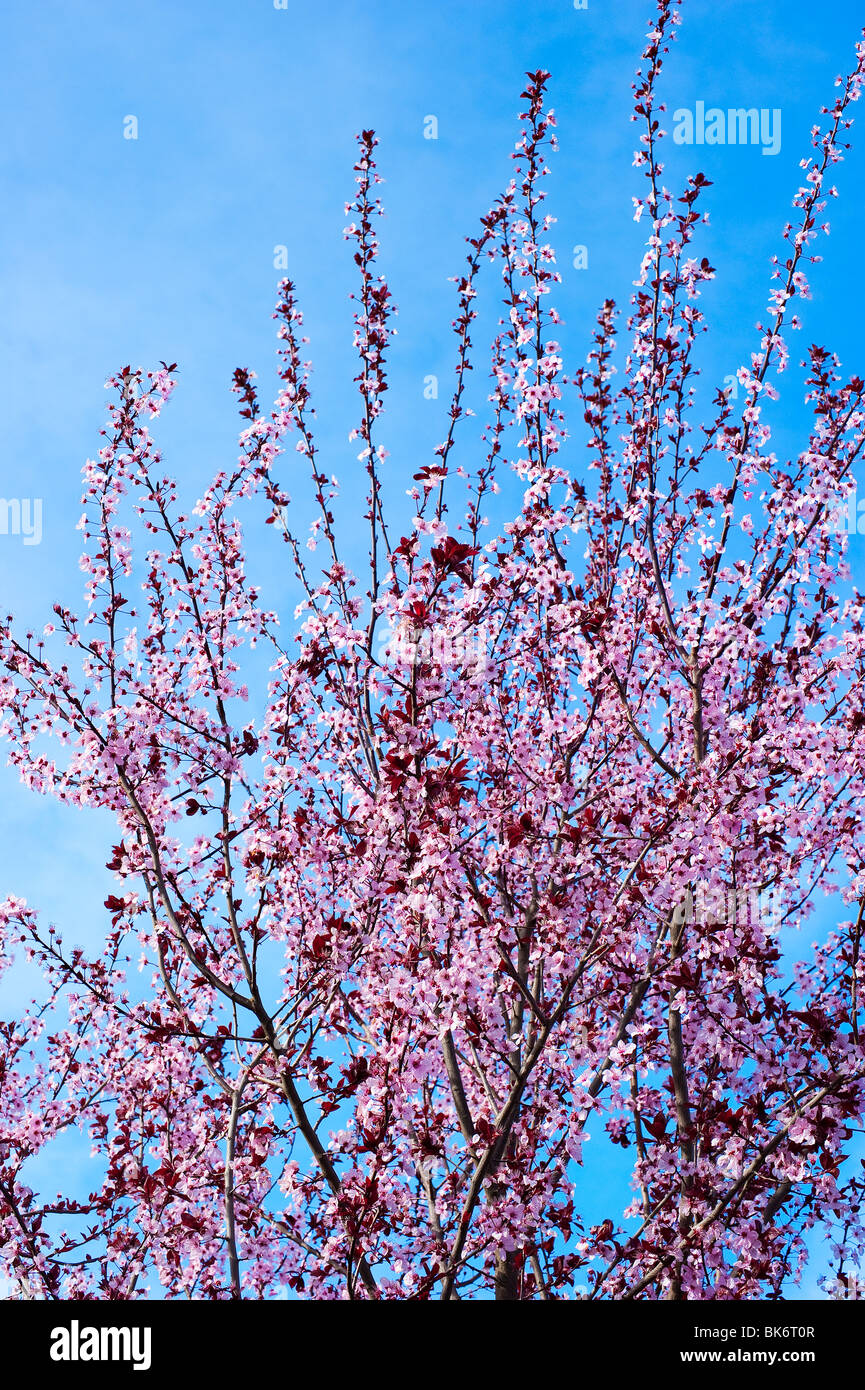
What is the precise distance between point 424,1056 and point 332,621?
2431 mm

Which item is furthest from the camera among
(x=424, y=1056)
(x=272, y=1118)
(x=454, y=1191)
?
(x=272, y=1118)

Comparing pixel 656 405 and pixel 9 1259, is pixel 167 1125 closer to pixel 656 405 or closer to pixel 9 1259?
pixel 9 1259

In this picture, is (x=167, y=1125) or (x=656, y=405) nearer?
(x=167, y=1125)

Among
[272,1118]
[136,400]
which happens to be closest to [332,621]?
[136,400]

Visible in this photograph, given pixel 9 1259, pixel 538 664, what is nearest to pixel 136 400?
pixel 538 664

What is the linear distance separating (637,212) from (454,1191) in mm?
6992

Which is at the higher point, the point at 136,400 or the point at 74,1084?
the point at 136,400

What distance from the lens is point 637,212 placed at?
27.4 ft

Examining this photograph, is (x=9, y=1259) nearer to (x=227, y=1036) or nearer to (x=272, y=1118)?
(x=272, y=1118)
